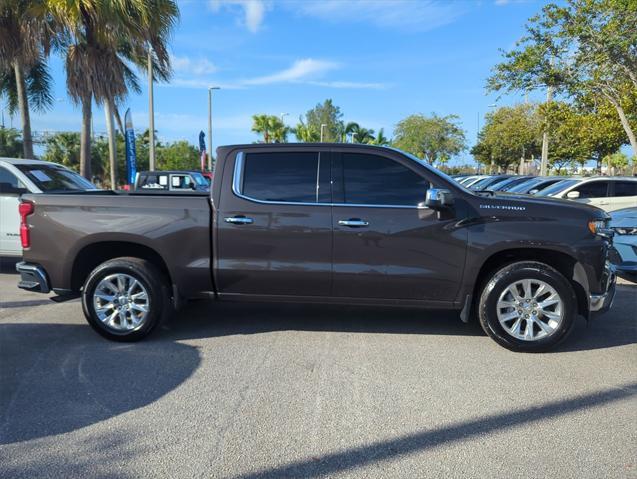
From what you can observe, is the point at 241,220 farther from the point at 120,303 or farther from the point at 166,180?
the point at 166,180

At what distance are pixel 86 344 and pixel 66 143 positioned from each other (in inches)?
1425

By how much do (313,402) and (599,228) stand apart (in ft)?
10.2

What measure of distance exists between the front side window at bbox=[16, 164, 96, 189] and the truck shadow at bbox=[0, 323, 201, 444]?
10.8 ft

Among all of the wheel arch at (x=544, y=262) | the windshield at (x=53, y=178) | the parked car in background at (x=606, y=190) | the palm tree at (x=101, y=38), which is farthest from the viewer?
the palm tree at (x=101, y=38)

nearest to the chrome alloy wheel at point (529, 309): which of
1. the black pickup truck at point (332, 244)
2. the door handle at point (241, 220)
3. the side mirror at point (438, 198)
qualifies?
the black pickup truck at point (332, 244)

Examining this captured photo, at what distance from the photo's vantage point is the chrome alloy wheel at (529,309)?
4.54 meters

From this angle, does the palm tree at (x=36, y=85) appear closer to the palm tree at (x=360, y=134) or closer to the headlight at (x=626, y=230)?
the headlight at (x=626, y=230)

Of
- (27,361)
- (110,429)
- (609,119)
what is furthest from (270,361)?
(609,119)

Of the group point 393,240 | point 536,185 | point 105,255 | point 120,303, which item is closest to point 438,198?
point 393,240

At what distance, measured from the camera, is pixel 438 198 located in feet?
14.4

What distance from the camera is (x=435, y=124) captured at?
183ft

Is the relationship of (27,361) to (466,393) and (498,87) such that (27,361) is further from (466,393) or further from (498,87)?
(498,87)

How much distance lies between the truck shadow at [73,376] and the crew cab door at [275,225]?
3.01 ft

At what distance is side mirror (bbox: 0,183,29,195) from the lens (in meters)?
7.52
